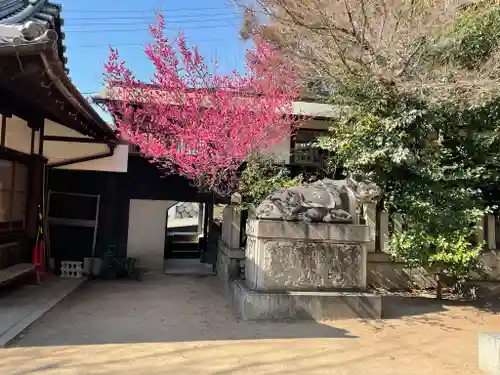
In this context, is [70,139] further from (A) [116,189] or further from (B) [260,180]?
(B) [260,180]

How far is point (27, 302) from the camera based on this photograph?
270 inches

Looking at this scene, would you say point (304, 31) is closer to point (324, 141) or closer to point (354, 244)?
point (324, 141)

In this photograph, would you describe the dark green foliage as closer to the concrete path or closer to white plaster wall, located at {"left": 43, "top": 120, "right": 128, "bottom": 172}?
white plaster wall, located at {"left": 43, "top": 120, "right": 128, "bottom": 172}

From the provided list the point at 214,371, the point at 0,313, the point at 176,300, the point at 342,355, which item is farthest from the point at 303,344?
the point at 0,313

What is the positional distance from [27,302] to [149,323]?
8.05ft

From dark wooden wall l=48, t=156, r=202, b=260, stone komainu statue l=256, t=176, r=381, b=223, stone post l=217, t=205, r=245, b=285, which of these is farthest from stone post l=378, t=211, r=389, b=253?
dark wooden wall l=48, t=156, r=202, b=260

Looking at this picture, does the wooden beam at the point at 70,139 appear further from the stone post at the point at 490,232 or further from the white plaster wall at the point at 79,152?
the stone post at the point at 490,232

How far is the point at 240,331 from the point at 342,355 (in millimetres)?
1538

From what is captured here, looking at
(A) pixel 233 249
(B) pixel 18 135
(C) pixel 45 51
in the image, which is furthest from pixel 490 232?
(B) pixel 18 135

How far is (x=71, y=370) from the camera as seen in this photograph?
13.3 feet

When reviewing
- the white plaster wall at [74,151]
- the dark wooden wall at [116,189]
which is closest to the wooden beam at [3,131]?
the white plaster wall at [74,151]

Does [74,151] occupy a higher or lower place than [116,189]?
higher

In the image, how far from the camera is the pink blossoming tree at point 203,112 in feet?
29.9

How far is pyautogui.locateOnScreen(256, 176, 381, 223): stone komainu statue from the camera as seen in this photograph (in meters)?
6.51
